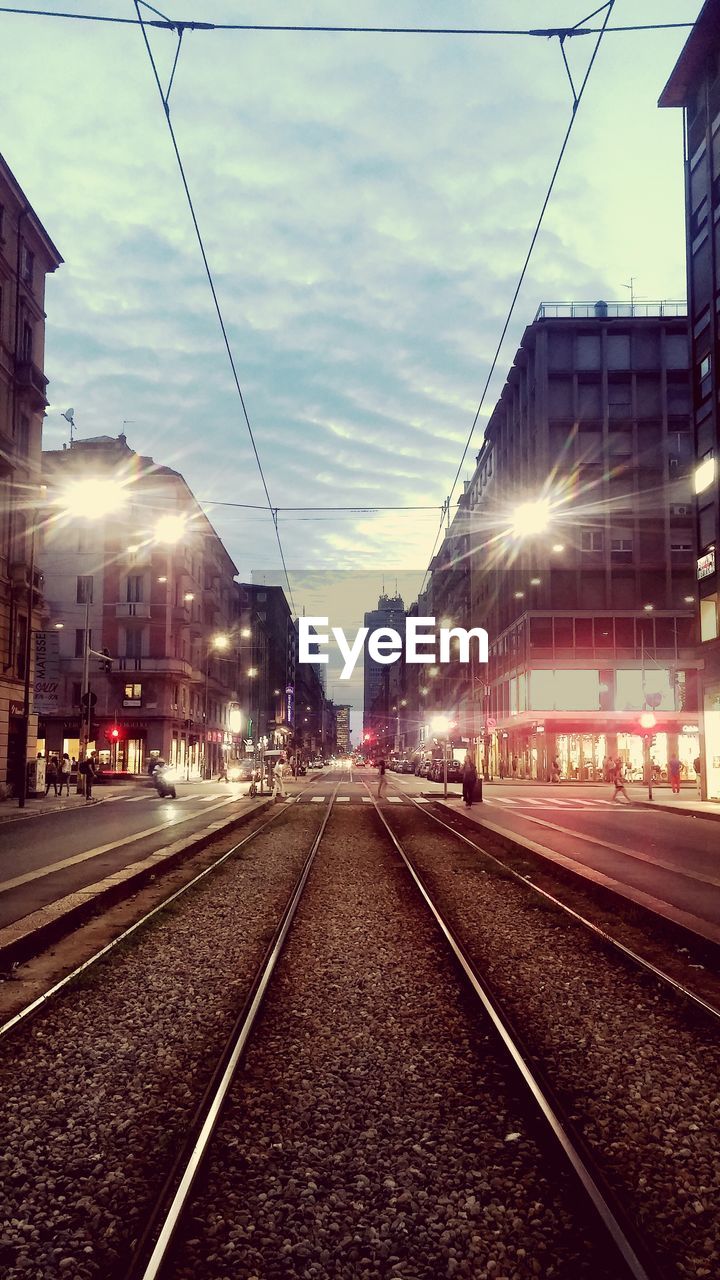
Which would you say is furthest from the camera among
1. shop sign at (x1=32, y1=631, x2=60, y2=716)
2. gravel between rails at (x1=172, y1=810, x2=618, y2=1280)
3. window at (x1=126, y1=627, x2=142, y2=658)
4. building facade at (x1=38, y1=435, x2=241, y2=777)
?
window at (x1=126, y1=627, x2=142, y2=658)

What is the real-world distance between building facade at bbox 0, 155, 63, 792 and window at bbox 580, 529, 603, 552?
107 feet

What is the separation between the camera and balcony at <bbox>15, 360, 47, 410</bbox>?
116 feet

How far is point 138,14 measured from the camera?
10.5 meters

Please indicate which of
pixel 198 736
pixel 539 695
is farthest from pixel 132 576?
pixel 539 695

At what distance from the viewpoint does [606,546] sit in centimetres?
5788

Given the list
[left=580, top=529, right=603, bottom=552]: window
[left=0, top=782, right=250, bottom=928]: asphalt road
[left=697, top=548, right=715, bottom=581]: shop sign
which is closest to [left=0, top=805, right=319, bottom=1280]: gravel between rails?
[left=0, top=782, right=250, bottom=928]: asphalt road

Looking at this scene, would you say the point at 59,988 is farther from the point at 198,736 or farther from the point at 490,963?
the point at 198,736

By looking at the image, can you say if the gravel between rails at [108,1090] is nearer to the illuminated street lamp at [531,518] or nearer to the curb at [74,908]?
the curb at [74,908]

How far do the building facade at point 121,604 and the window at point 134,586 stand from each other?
0.06 meters

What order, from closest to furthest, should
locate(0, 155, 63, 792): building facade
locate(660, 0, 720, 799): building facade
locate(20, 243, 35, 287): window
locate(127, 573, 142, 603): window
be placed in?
locate(660, 0, 720, 799): building facade → locate(0, 155, 63, 792): building facade → locate(20, 243, 35, 287): window → locate(127, 573, 142, 603): window

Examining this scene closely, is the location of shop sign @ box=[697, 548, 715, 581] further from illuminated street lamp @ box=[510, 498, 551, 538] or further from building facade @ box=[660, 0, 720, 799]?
illuminated street lamp @ box=[510, 498, 551, 538]

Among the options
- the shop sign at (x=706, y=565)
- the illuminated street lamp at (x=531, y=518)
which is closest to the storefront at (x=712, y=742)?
the shop sign at (x=706, y=565)

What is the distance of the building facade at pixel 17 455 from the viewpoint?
34.0 metres

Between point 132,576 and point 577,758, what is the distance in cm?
2994
